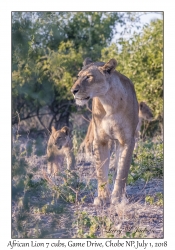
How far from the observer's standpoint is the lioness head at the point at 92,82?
5438 millimetres

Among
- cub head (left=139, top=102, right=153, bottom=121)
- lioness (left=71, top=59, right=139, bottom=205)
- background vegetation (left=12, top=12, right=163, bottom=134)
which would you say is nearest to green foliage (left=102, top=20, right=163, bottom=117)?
Result: background vegetation (left=12, top=12, right=163, bottom=134)

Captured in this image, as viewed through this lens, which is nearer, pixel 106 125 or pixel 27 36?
pixel 27 36

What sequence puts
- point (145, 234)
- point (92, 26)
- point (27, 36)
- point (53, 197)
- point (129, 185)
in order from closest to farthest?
point (27, 36)
point (145, 234)
point (53, 197)
point (129, 185)
point (92, 26)

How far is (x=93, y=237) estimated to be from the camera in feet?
14.8

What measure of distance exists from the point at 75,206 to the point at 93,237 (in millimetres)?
1213

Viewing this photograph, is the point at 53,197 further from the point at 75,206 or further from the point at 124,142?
the point at 124,142

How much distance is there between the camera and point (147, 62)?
12.1 m

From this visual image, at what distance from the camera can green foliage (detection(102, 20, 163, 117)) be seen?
1186cm

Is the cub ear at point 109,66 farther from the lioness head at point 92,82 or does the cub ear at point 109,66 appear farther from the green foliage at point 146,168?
the green foliage at point 146,168

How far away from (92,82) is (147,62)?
671 centimetres

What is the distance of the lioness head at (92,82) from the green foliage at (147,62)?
20.1 ft

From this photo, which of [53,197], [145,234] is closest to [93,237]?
[145,234]

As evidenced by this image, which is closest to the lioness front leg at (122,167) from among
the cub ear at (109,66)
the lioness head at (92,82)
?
the lioness head at (92,82)

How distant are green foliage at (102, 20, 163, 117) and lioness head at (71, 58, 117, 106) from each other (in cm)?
614
